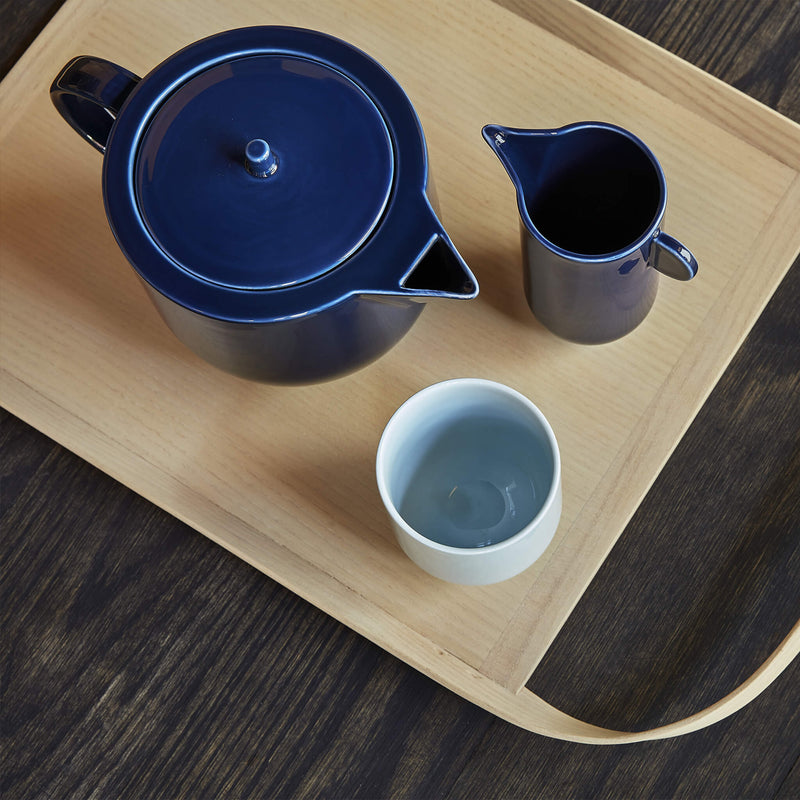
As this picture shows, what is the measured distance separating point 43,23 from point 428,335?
39cm

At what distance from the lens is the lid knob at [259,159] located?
387 millimetres

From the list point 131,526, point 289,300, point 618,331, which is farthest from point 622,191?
point 131,526

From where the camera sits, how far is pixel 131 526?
0.62 metres

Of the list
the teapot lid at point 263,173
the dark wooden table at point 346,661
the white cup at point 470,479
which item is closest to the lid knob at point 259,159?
the teapot lid at point 263,173

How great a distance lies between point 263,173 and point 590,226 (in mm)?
180

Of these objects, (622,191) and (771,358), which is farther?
(771,358)

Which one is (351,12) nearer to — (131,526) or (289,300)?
(289,300)

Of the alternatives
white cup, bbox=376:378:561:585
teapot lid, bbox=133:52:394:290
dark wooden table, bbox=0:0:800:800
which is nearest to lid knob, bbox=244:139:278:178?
teapot lid, bbox=133:52:394:290

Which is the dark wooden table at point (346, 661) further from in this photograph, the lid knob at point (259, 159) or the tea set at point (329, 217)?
the lid knob at point (259, 159)

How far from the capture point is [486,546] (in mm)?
442

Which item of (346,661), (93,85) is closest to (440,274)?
(93,85)

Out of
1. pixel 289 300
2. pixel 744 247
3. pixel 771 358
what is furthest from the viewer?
pixel 771 358

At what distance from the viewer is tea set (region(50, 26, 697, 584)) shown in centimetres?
39

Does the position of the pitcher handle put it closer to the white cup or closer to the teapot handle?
the white cup
